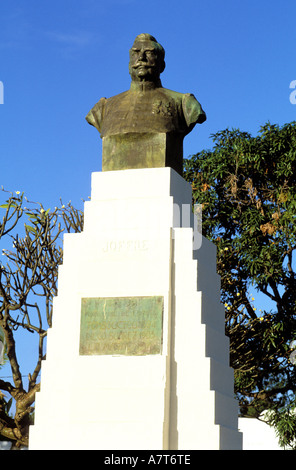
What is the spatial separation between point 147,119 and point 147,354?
3.79 m

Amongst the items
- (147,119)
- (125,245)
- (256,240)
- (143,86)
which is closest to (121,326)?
(125,245)

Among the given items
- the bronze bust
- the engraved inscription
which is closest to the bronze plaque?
the engraved inscription

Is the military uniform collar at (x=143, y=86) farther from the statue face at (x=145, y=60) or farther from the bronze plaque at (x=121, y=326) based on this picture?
the bronze plaque at (x=121, y=326)

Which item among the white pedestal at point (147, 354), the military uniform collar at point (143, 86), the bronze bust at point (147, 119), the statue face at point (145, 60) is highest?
the statue face at point (145, 60)

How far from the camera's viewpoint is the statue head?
1295 centimetres

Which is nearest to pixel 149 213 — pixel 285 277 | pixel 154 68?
pixel 154 68

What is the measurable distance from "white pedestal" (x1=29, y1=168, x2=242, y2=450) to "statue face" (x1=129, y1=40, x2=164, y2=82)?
5.50ft

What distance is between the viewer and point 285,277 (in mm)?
20938

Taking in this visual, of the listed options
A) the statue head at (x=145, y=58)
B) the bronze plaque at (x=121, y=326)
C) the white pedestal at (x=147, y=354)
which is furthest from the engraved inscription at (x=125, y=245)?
the statue head at (x=145, y=58)

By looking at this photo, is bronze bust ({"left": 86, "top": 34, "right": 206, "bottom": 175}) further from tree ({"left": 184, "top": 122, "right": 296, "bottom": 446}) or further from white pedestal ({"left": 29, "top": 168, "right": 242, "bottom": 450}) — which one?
tree ({"left": 184, "top": 122, "right": 296, "bottom": 446})

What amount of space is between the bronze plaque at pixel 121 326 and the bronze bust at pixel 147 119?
233 centimetres

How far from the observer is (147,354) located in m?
11.4

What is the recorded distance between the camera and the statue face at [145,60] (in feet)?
42.4
